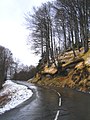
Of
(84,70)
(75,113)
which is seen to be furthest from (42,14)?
(75,113)

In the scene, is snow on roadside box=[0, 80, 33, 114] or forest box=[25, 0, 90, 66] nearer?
snow on roadside box=[0, 80, 33, 114]

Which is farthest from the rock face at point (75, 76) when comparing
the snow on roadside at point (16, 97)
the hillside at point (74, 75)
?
the snow on roadside at point (16, 97)

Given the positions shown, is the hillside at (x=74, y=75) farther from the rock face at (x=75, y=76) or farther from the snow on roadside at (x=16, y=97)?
the snow on roadside at (x=16, y=97)

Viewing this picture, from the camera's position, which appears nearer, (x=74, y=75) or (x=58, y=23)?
(x=74, y=75)

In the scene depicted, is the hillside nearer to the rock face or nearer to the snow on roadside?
the rock face

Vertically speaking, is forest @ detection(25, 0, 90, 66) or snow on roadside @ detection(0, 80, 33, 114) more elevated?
forest @ detection(25, 0, 90, 66)

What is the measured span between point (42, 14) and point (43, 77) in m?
12.8

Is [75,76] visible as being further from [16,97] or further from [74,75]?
[16,97]

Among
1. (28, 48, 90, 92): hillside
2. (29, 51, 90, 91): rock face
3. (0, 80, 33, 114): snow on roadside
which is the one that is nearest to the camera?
(0, 80, 33, 114): snow on roadside

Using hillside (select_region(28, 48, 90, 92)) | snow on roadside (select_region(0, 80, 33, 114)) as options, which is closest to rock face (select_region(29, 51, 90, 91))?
hillside (select_region(28, 48, 90, 92))

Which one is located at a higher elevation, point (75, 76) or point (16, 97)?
point (75, 76)

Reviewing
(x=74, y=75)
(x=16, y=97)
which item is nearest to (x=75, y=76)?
(x=74, y=75)

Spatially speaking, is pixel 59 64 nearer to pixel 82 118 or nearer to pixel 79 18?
pixel 79 18

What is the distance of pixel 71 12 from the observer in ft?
148
